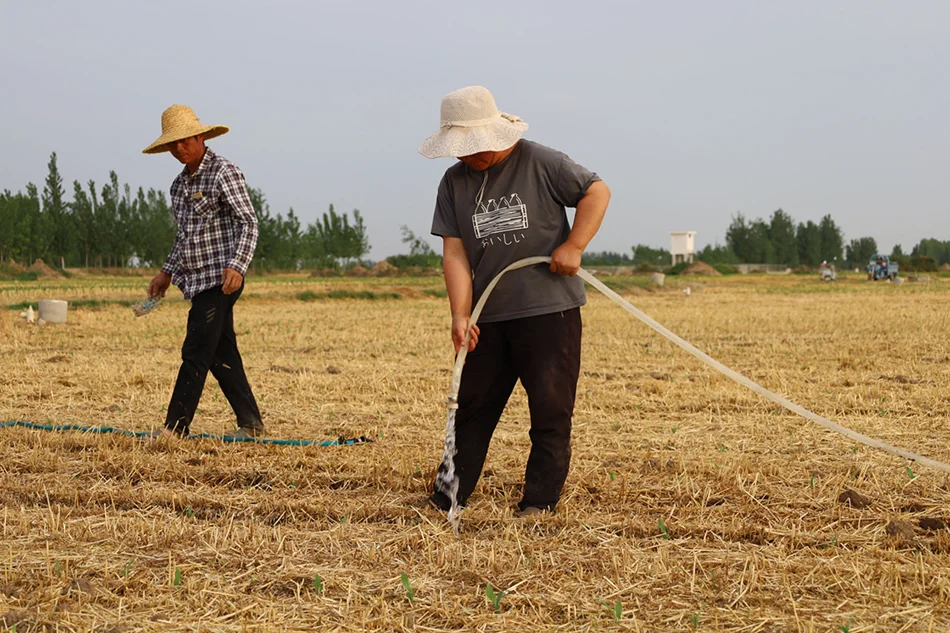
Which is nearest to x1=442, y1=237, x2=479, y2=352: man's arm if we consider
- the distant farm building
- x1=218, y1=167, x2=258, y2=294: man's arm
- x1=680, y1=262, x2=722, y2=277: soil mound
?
x1=218, y1=167, x2=258, y2=294: man's arm

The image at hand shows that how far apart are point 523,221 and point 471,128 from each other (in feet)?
1.50

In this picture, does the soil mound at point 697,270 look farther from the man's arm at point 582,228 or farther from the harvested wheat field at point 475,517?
the man's arm at point 582,228

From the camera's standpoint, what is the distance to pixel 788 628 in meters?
2.74

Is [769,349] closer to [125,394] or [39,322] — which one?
[125,394]

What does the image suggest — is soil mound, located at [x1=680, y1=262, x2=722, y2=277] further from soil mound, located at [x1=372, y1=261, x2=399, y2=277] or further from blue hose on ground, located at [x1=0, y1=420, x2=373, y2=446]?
blue hose on ground, located at [x1=0, y1=420, x2=373, y2=446]

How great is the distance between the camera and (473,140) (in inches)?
153

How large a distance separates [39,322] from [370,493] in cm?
1209

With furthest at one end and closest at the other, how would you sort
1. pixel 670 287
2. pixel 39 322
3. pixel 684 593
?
pixel 670 287 < pixel 39 322 < pixel 684 593

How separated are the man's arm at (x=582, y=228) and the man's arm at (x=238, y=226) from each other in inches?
88.0

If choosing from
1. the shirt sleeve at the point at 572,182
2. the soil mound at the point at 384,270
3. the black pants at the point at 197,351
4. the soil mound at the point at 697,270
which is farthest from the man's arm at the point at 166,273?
the soil mound at the point at 697,270

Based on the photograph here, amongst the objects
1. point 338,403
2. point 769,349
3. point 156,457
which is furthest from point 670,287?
point 156,457

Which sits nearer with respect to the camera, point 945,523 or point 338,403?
point 945,523

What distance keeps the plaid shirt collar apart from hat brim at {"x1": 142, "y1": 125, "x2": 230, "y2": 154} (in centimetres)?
12

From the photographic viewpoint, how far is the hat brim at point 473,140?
386cm
